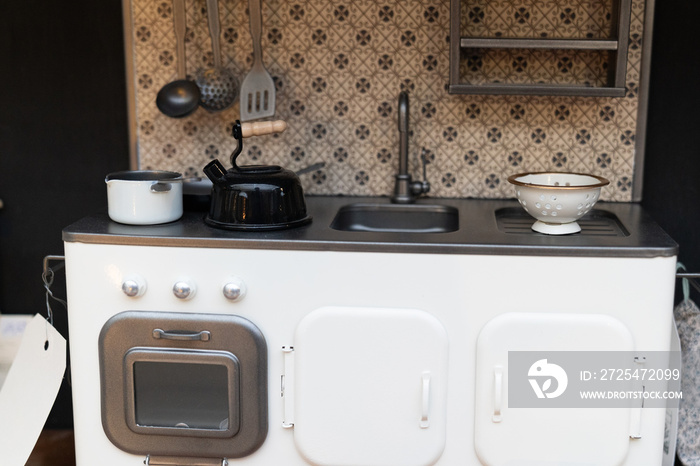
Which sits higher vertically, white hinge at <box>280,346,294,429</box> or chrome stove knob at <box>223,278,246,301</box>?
chrome stove knob at <box>223,278,246,301</box>

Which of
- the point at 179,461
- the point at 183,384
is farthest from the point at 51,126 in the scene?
the point at 179,461

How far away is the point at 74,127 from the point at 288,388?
45.1 inches

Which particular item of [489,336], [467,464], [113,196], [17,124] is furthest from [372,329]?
[17,124]

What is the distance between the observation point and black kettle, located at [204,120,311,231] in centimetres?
182

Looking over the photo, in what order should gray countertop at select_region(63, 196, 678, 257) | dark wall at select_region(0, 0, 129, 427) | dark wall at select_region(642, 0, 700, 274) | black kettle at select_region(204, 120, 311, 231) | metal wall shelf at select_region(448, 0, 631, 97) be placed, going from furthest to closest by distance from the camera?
dark wall at select_region(0, 0, 129, 427), dark wall at select_region(642, 0, 700, 274), metal wall shelf at select_region(448, 0, 631, 97), black kettle at select_region(204, 120, 311, 231), gray countertop at select_region(63, 196, 678, 257)

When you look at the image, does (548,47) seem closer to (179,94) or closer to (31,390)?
(179,94)

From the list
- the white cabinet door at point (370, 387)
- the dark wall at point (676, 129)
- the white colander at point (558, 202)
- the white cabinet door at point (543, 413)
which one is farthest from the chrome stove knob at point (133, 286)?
the dark wall at point (676, 129)

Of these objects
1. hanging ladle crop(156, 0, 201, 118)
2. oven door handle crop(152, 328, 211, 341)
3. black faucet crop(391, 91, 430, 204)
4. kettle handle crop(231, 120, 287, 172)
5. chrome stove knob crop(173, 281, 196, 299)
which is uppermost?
hanging ladle crop(156, 0, 201, 118)

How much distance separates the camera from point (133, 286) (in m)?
1.78

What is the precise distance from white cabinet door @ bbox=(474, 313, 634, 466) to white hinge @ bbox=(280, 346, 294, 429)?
0.44 metres

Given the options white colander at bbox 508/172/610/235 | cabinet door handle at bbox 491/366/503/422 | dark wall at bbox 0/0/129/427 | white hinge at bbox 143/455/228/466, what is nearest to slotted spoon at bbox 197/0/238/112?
dark wall at bbox 0/0/129/427

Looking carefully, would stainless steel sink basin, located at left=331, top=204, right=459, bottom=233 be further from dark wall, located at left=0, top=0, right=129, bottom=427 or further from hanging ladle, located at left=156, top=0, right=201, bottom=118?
dark wall, located at left=0, top=0, right=129, bottom=427

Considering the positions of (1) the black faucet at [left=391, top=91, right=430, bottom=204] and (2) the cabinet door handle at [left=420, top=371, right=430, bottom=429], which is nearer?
(2) the cabinet door handle at [left=420, top=371, right=430, bottom=429]

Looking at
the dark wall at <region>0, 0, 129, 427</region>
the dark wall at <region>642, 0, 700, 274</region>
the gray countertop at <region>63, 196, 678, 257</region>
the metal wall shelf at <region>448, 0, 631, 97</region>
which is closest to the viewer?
the gray countertop at <region>63, 196, 678, 257</region>
